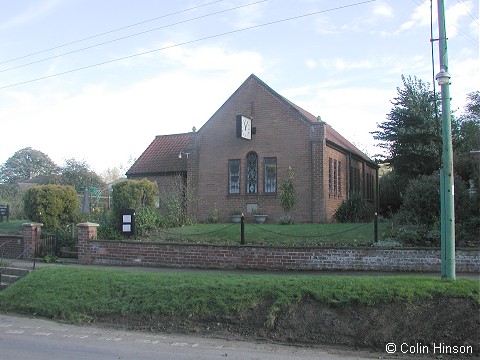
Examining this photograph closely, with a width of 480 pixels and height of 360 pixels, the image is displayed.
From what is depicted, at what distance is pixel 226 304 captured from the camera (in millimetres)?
8891

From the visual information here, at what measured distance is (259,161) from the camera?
2397cm

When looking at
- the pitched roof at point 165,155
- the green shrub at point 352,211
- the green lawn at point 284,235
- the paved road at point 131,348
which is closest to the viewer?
the paved road at point 131,348

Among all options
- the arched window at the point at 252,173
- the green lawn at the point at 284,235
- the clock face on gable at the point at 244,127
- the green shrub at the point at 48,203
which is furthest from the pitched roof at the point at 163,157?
the green lawn at the point at 284,235

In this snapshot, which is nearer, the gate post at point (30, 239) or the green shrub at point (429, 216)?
the green shrub at point (429, 216)

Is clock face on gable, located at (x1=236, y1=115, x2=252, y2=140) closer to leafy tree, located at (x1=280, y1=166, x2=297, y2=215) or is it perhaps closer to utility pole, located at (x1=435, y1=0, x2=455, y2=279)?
leafy tree, located at (x1=280, y1=166, x2=297, y2=215)

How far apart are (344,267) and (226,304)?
14.9 ft

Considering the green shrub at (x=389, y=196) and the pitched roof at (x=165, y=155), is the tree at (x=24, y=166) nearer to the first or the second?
the pitched roof at (x=165, y=155)

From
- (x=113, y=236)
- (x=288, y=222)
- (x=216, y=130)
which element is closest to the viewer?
(x=113, y=236)

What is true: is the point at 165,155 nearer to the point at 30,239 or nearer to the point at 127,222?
the point at 30,239

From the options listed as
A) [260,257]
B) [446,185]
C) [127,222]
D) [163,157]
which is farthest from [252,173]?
[446,185]

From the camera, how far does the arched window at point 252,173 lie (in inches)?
949

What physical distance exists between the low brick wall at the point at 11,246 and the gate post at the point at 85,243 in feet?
10.0

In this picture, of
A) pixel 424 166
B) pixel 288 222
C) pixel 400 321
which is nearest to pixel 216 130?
pixel 288 222

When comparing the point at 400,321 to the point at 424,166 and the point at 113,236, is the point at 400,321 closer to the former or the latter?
the point at 113,236
